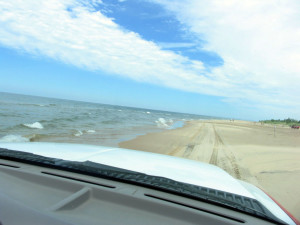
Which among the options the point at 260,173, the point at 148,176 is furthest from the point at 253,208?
the point at 260,173

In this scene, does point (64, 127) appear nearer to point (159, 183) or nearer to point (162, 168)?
point (162, 168)

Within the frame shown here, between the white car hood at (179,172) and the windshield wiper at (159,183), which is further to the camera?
the white car hood at (179,172)

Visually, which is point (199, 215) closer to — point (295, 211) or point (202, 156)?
point (295, 211)

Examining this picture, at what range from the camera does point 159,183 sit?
1849 millimetres

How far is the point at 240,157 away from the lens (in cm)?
851

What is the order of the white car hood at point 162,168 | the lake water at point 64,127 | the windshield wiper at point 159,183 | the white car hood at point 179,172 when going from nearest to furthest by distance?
the windshield wiper at point 159,183, the white car hood at point 179,172, the white car hood at point 162,168, the lake water at point 64,127

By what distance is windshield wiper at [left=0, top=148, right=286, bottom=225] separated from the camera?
1.60 metres

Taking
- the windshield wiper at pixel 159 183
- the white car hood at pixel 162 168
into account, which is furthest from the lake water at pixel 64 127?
the windshield wiper at pixel 159 183

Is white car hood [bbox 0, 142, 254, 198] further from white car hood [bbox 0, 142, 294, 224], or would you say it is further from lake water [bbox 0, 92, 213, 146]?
lake water [bbox 0, 92, 213, 146]

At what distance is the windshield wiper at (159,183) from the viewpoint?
1600 mm

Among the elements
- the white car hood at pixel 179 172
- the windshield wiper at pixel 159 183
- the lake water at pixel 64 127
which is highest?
the windshield wiper at pixel 159 183

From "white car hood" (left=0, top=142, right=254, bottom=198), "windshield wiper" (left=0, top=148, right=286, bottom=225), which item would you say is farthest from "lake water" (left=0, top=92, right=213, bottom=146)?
"windshield wiper" (left=0, top=148, right=286, bottom=225)

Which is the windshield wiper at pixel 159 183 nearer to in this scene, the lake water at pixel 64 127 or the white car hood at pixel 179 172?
the white car hood at pixel 179 172

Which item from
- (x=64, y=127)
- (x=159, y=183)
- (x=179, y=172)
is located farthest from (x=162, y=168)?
(x=64, y=127)
